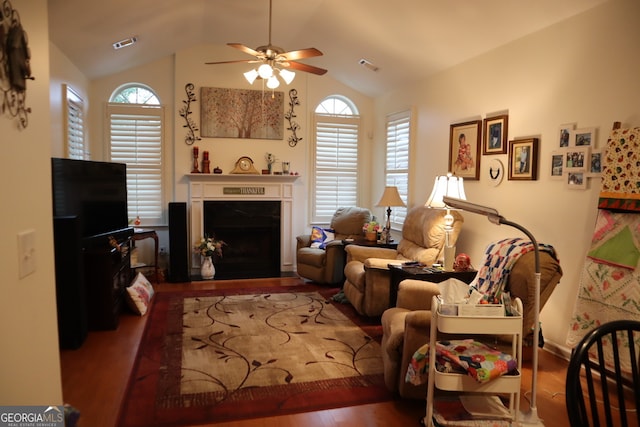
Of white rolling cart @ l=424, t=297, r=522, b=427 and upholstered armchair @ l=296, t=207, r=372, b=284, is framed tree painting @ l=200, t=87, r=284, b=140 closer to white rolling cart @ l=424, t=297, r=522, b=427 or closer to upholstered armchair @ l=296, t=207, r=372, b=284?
upholstered armchair @ l=296, t=207, r=372, b=284

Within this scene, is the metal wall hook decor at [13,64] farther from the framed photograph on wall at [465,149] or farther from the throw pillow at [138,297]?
the framed photograph on wall at [465,149]

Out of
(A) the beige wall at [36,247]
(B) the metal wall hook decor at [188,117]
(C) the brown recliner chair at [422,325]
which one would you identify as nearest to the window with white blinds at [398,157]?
(B) the metal wall hook decor at [188,117]

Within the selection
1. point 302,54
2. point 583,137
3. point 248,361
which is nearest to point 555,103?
point 583,137

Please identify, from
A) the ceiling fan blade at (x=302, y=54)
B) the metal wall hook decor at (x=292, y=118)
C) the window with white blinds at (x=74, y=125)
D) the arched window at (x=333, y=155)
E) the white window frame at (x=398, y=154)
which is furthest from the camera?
the arched window at (x=333, y=155)

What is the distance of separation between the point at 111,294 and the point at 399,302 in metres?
2.55

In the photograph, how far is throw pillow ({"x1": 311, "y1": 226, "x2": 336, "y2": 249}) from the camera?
5.88m

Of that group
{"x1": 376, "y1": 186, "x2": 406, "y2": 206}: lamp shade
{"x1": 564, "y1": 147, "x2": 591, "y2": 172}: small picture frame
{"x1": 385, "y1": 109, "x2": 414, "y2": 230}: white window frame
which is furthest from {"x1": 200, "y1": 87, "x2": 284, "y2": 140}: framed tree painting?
{"x1": 564, "y1": 147, "x2": 591, "y2": 172}: small picture frame

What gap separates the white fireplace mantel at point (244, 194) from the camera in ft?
19.6

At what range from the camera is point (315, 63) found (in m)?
6.18

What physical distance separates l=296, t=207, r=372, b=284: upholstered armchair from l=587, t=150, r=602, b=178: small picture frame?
2.92 meters

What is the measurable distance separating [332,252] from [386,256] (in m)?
0.88

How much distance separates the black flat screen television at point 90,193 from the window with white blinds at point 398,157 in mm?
3509

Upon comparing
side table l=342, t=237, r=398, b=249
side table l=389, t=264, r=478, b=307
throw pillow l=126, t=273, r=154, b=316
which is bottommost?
throw pillow l=126, t=273, r=154, b=316

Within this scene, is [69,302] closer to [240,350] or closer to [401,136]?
[240,350]
